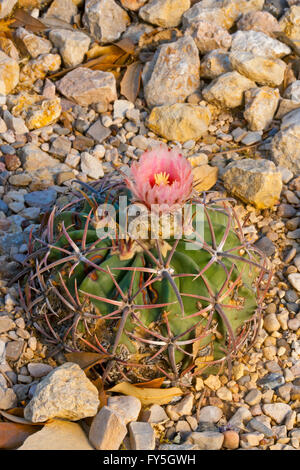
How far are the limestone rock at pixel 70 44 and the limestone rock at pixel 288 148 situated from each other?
1684 millimetres

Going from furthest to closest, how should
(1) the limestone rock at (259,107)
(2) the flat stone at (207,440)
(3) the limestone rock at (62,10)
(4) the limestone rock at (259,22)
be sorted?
(3) the limestone rock at (62,10) < (4) the limestone rock at (259,22) < (1) the limestone rock at (259,107) < (2) the flat stone at (207,440)

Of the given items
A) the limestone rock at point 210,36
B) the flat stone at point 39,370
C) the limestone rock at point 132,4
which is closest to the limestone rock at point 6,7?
the limestone rock at point 132,4

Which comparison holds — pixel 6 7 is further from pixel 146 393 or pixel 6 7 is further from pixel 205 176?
pixel 146 393

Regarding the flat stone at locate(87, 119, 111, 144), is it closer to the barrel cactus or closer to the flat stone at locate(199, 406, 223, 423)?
the barrel cactus

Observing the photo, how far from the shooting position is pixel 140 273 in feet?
7.77

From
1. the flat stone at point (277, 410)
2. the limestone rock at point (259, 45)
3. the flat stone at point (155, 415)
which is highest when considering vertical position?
the limestone rock at point (259, 45)

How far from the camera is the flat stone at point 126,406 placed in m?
2.39

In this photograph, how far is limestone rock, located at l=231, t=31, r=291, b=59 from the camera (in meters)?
4.34

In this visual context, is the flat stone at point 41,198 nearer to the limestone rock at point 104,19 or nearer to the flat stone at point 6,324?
the flat stone at point 6,324

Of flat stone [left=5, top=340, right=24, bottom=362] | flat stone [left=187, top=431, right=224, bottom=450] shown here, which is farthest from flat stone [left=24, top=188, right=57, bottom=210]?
flat stone [left=187, top=431, right=224, bottom=450]

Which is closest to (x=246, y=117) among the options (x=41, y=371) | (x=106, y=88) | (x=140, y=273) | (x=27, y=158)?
(x=106, y=88)

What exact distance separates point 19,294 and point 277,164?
2.02 metres

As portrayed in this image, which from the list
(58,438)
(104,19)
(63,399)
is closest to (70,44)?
(104,19)

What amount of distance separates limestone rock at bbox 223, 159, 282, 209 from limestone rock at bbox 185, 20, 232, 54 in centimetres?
125
